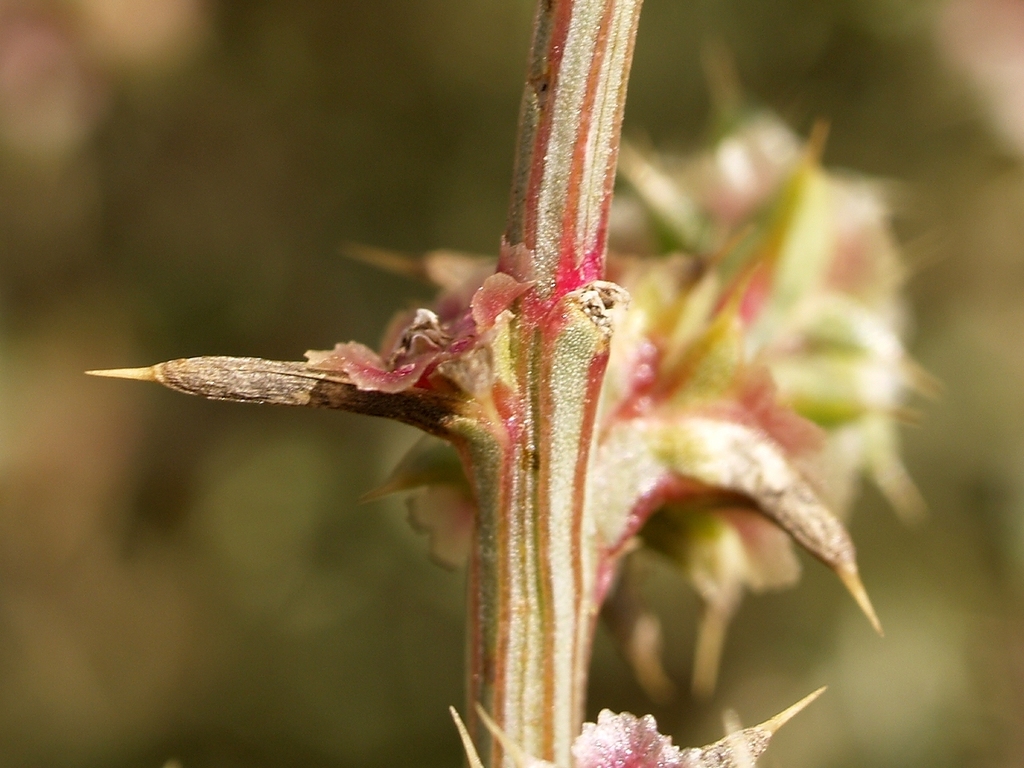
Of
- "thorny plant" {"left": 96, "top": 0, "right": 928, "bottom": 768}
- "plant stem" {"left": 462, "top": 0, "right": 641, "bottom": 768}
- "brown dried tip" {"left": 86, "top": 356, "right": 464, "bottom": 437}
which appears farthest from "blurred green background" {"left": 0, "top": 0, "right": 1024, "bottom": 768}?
"brown dried tip" {"left": 86, "top": 356, "right": 464, "bottom": 437}

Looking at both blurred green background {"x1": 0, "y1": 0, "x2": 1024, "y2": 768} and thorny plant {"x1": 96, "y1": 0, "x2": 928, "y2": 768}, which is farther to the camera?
blurred green background {"x1": 0, "y1": 0, "x2": 1024, "y2": 768}

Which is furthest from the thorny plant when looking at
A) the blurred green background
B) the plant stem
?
the blurred green background

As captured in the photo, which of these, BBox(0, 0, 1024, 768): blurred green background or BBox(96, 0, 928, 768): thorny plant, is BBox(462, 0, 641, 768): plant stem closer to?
BBox(96, 0, 928, 768): thorny plant

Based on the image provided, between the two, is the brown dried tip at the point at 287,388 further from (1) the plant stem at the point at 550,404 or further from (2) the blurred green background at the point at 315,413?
(2) the blurred green background at the point at 315,413

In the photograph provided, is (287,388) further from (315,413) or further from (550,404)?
(315,413)

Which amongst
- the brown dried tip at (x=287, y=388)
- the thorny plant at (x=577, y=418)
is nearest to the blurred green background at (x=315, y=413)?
the thorny plant at (x=577, y=418)

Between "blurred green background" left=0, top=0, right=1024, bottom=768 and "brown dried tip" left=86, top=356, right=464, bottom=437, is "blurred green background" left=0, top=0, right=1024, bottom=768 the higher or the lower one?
the higher one

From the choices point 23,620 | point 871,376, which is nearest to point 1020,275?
point 871,376
